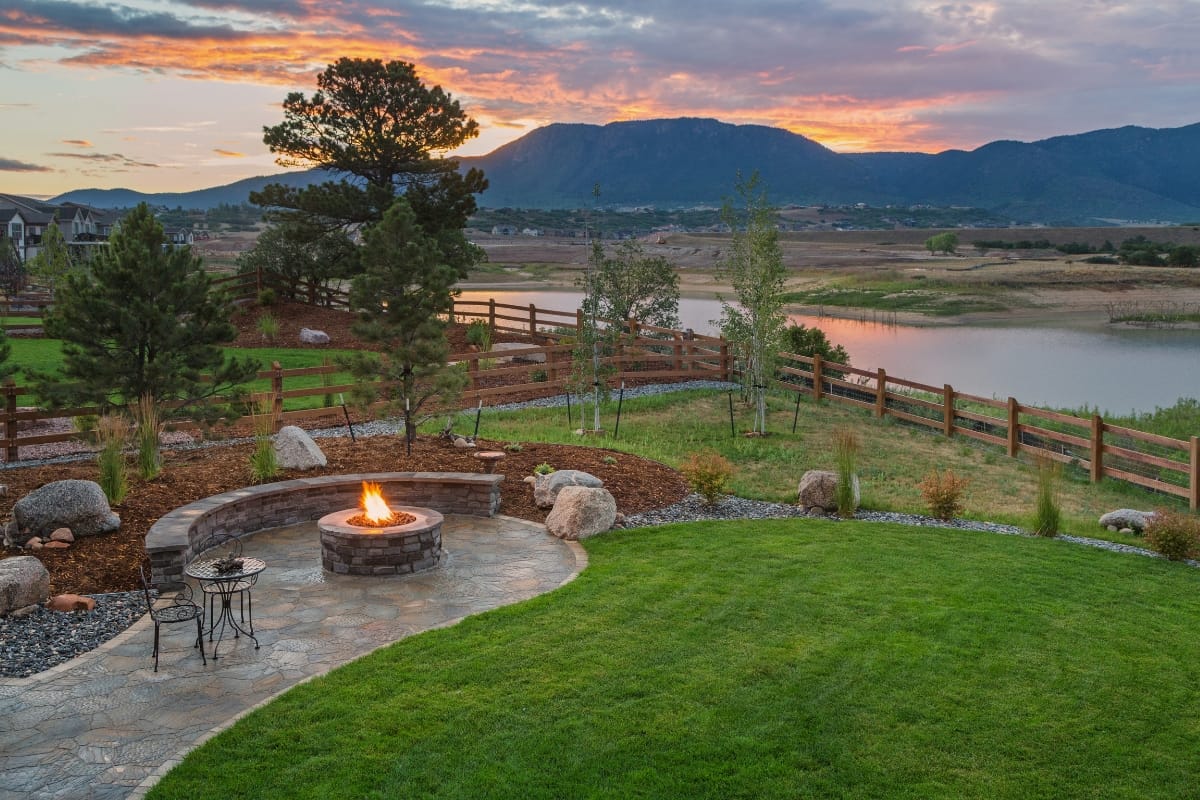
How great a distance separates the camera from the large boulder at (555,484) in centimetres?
1087

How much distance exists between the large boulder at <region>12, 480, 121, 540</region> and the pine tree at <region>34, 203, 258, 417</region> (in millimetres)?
2281

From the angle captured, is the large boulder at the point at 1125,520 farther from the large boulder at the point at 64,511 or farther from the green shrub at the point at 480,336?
the green shrub at the point at 480,336

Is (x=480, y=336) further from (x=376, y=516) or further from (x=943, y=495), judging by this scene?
(x=376, y=516)

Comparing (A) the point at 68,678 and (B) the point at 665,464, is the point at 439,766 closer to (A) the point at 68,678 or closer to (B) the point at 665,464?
(A) the point at 68,678

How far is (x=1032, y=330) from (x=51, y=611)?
4099 cm

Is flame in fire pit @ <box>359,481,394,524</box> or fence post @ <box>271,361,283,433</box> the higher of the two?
fence post @ <box>271,361,283,433</box>

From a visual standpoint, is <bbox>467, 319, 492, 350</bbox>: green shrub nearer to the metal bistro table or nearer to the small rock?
the small rock

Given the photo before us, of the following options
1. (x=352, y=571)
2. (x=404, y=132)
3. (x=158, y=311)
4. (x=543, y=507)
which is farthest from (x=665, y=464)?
(x=404, y=132)

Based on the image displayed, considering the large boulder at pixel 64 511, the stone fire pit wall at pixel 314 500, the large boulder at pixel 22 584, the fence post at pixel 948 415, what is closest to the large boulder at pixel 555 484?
the stone fire pit wall at pixel 314 500

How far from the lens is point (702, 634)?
698 cm

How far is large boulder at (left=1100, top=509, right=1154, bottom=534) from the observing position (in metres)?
11.0

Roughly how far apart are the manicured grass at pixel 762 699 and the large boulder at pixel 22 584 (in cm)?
302

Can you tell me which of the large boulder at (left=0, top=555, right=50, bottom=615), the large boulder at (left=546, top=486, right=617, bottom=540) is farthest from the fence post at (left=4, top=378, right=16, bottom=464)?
the large boulder at (left=546, top=486, right=617, bottom=540)

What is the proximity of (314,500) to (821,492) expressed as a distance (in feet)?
19.3
